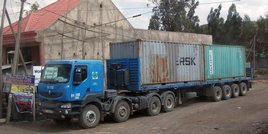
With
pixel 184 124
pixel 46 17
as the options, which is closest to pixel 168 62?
pixel 184 124

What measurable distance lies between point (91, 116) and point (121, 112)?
5.47ft

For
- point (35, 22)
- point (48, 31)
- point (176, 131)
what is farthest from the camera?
point (35, 22)

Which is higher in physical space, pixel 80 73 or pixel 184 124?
pixel 80 73

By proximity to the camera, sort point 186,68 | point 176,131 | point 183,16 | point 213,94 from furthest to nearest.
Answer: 1. point 183,16
2. point 213,94
3. point 186,68
4. point 176,131

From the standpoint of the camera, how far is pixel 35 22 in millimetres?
25953

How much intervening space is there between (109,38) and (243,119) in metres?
15.0

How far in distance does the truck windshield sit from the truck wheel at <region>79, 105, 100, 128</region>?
1.37 metres

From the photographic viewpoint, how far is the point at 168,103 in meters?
18.3

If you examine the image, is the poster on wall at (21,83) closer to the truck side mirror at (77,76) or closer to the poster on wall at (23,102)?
the poster on wall at (23,102)

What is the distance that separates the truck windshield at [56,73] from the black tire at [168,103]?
224 inches

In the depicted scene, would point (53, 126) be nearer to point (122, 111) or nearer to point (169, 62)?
point (122, 111)

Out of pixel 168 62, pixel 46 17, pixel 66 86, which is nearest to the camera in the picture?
pixel 66 86

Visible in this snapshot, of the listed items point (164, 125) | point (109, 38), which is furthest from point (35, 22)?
point (164, 125)

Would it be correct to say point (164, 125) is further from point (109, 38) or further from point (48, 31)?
point (109, 38)
